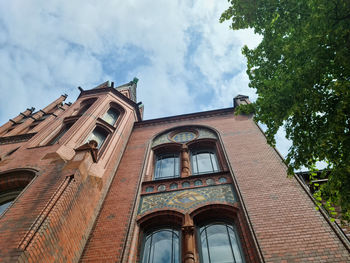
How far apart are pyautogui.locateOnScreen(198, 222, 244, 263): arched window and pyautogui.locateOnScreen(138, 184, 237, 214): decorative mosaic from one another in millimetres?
669

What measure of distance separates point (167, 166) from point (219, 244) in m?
4.27

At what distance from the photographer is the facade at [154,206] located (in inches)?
183

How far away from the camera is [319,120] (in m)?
4.43

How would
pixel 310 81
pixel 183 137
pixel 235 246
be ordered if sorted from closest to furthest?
pixel 310 81 → pixel 235 246 → pixel 183 137

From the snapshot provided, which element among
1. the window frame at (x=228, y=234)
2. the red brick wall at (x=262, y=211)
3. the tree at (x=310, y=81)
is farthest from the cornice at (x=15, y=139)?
the tree at (x=310, y=81)

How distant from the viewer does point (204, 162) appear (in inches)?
368

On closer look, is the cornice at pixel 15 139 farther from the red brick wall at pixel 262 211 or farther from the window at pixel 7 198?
the red brick wall at pixel 262 211

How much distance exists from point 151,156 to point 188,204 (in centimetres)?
371

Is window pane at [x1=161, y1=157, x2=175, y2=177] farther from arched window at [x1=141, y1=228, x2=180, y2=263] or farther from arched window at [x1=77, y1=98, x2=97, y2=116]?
arched window at [x1=77, y1=98, x2=97, y2=116]

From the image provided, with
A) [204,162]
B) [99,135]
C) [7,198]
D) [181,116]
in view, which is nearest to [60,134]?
[99,135]

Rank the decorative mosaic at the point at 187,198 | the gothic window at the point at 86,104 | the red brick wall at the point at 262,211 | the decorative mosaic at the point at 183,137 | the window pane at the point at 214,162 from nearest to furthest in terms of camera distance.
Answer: the red brick wall at the point at 262,211
the decorative mosaic at the point at 187,198
the window pane at the point at 214,162
the decorative mosaic at the point at 183,137
the gothic window at the point at 86,104

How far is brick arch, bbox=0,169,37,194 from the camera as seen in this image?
6.77 m

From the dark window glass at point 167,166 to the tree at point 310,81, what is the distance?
14.7 ft

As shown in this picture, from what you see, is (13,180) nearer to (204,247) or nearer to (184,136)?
(204,247)
